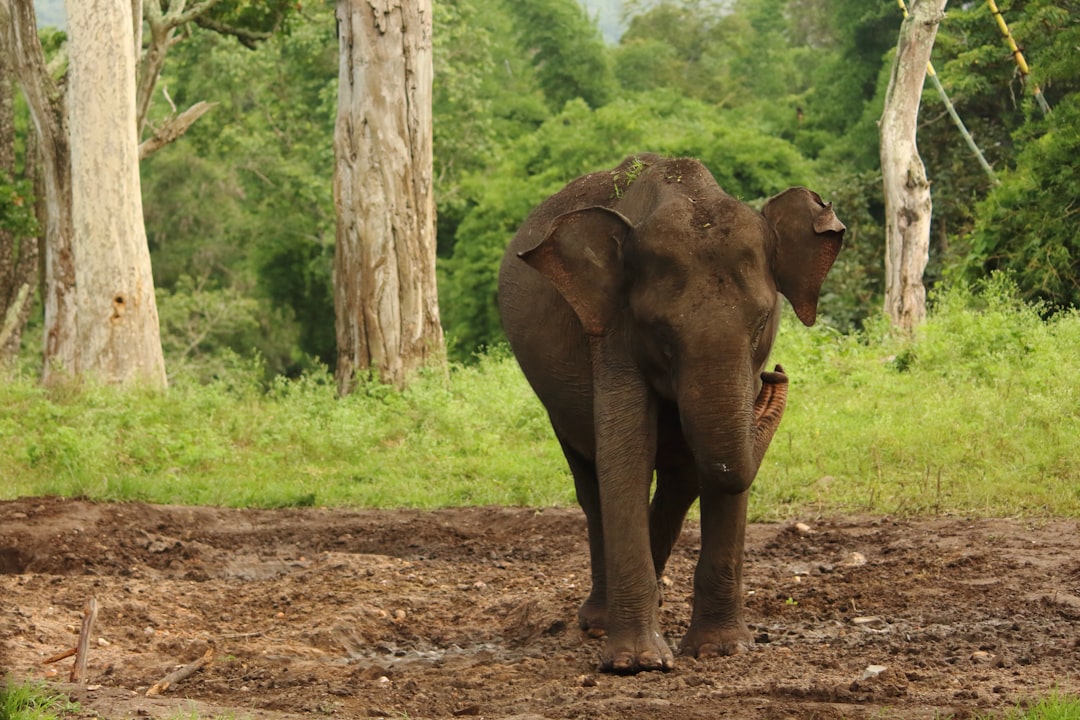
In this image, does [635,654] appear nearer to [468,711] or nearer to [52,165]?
[468,711]

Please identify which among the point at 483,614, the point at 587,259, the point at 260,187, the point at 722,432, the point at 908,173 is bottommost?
the point at 483,614

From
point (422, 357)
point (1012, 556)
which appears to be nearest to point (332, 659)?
point (1012, 556)

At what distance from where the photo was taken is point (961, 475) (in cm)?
1084

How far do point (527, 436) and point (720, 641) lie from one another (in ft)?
24.7

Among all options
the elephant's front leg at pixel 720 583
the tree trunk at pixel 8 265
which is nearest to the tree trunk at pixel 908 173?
the tree trunk at pixel 8 265

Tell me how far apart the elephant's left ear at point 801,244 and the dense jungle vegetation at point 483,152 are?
678 inches

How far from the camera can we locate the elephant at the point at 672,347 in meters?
5.86

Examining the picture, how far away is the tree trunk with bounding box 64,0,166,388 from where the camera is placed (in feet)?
56.2

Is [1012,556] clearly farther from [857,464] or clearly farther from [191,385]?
[191,385]

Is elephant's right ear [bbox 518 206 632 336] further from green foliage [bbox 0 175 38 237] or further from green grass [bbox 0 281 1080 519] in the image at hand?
green foliage [bbox 0 175 38 237]

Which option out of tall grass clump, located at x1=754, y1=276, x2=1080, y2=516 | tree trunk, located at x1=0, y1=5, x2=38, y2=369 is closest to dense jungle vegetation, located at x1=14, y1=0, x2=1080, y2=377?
tree trunk, located at x1=0, y1=5, x2=38, y2=369

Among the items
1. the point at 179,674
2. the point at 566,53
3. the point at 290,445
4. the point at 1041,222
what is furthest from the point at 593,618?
the point at 566,53

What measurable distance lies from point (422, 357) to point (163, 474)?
4.31 m

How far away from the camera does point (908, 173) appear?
68.1ft
